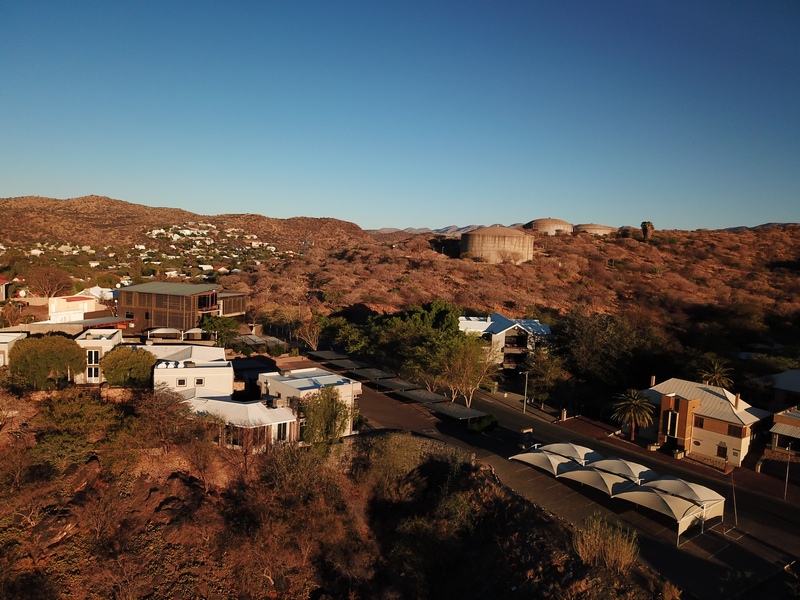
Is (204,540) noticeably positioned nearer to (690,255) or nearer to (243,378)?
(243,378)

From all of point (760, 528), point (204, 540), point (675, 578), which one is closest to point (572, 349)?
point (760, 528)

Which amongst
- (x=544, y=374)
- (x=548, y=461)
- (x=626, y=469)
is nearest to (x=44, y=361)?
(x=548, y=461)

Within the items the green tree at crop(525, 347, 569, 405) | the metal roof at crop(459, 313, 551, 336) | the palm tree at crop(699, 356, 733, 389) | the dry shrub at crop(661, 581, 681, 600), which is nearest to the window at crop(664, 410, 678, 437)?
the palm tree at crop(699, 356, 733, 389)

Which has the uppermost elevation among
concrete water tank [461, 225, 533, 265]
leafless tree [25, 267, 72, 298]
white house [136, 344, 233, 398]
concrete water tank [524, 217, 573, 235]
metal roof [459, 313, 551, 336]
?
concrete water tank [524, 217, 573, 235]

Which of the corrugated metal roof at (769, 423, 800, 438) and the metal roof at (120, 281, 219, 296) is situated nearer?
the corrugated metal roof at (769, 423, 800, 438)

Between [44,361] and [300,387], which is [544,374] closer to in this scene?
[300,387]

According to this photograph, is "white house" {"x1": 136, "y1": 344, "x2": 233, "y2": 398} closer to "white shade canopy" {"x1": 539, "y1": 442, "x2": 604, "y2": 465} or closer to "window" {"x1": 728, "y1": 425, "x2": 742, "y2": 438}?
"white shade canopy" {"x1": 539, "y1": 442, "x2": 604, "y2": 465}
